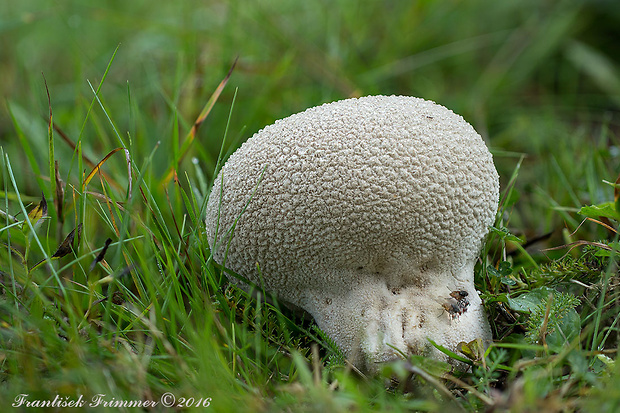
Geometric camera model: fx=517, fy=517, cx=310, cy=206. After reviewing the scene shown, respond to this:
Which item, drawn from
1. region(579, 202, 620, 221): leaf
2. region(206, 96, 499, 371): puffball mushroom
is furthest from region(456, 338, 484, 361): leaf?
region(579, 202, 620, 221): leaf

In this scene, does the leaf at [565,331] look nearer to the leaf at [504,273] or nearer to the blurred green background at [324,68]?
the leaf at [504,273]

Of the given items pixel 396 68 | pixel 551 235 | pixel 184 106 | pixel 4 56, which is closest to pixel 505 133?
pixel 396 68

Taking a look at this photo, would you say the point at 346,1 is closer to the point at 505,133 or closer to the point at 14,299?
the point at 505,133

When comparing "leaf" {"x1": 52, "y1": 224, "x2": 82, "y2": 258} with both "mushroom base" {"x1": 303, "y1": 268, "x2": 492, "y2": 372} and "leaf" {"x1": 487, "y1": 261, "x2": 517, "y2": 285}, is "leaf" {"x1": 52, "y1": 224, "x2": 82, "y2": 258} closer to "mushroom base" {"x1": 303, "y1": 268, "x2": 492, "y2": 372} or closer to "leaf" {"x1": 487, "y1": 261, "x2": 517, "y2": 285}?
"mushroom base" {"x1": 303, "y1": 268, "x2": 492, "y2": 372}

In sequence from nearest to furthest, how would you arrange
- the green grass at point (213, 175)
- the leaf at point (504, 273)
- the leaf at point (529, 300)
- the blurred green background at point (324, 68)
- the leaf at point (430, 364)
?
1. the green grass at point (213, 175)
2. the leaf at point (430, 364)
3. the leaf at point (529, 300)
4. the leaf at point (504, 273)
5. the blurred green background at point (324, 68)

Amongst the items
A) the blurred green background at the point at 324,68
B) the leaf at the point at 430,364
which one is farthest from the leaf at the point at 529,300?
the blurred green background at the point at 324,68

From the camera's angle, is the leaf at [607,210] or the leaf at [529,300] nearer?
the leaf at [529,300]
